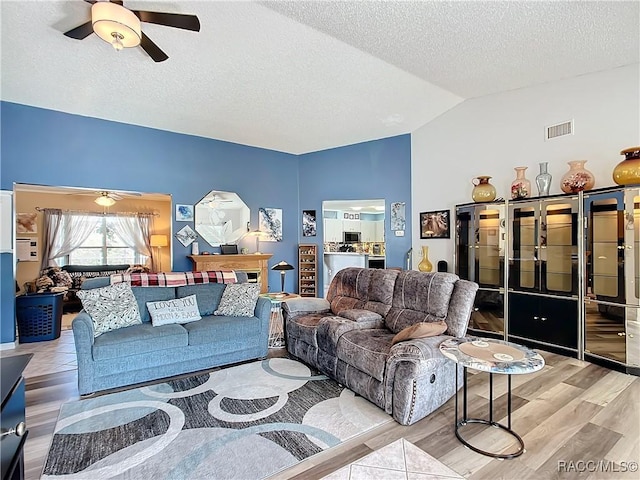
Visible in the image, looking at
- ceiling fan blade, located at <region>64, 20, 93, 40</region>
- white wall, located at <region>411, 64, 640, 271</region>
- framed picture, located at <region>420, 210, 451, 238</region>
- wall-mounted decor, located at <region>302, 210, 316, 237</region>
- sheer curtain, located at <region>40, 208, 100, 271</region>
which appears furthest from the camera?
sheer curtain, located at <region>40, 208, 100, 271</region>

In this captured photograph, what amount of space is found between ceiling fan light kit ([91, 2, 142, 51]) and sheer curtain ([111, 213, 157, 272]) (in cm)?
670

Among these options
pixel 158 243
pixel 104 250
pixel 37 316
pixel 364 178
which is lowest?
pixel 37 316

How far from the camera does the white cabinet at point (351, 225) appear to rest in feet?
32.6

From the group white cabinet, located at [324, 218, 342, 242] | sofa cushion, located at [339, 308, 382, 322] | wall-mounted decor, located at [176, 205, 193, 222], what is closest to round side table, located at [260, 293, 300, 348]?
sofa cushion, located at [339, 308, 382, 322]

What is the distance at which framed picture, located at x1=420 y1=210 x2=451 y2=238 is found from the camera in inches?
220

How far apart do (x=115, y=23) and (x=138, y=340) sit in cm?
266

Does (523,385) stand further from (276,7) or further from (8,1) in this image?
(8,1)

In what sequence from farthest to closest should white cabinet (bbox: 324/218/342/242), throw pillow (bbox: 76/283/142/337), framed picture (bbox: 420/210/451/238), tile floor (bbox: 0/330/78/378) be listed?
1. white cabinet (bbox: 324/218/342/242)
2. framed picture (bbox: 420/210/451/238)
3. tile floor (bbox: 0/330/78/378)
4. throw pillow (bbox: 76/283/142/337)

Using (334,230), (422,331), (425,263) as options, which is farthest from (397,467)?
(334,230)

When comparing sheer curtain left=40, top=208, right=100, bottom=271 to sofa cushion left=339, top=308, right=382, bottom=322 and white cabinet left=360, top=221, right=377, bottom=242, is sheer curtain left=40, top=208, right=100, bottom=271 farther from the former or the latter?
sofa cushion left=339, top=308, right=382, bottom=322

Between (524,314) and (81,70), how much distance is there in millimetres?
6224

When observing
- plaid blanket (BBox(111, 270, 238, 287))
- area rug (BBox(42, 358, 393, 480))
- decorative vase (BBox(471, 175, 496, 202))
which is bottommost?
area rug (BBox(42, 358, 393, 480))

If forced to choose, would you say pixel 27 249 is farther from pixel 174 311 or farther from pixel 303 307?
pixel 303 307

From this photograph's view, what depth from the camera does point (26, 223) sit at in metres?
7.29
